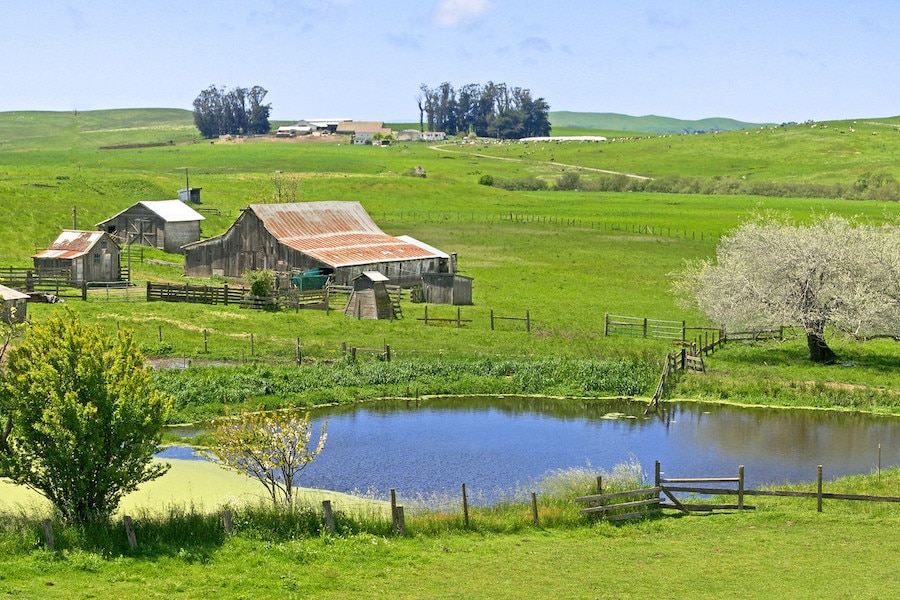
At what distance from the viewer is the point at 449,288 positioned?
201 feet

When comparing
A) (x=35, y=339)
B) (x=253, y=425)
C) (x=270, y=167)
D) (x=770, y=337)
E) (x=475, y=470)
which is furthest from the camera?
(x=270, y=167)

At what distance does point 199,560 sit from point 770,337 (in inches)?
1305

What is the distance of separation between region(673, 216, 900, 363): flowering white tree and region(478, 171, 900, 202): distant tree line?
10003 cm

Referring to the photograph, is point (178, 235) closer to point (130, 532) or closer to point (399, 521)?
point (399, 521)

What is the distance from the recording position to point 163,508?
26078 millimetres

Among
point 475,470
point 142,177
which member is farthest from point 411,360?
point 142,177

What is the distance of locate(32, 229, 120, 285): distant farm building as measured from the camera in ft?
211

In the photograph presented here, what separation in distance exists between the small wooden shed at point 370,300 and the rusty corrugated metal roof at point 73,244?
17.1m

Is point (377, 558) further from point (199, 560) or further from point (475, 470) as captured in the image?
point (475, 470)

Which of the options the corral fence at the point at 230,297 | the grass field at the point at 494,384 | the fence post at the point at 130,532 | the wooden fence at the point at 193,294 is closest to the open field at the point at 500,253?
the grass field at the point at 494,384

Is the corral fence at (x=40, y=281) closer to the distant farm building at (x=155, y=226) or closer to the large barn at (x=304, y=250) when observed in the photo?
the large barn at (x=304, y=250)

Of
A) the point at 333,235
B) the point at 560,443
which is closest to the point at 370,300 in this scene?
the point at 333,235

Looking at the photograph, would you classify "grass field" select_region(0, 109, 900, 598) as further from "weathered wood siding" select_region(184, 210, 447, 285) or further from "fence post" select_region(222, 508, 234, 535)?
"weathered wood siding" select_region(184, 210, 447, 285)

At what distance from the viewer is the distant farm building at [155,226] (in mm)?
81188
